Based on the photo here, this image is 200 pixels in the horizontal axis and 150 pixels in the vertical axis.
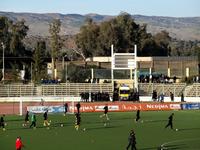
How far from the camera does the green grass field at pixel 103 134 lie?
106 ft

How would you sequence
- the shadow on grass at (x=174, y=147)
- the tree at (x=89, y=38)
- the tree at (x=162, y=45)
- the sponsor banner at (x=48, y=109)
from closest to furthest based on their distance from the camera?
the shadow on grass at (x=174, y=147)
the sponsor banner at (x=48, y=109)
the tree at (x=89, y=38)
the tree at (x=162, y=45)

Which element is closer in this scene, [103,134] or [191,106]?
[103,134]

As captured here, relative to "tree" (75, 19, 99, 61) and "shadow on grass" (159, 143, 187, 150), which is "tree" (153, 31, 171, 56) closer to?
"tree" (75, 19, 99, 61)

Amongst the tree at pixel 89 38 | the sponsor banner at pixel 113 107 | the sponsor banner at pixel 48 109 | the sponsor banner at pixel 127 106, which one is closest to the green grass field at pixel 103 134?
the sponsor banner at pixel 48 109

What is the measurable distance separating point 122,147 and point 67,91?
49415 millimetres

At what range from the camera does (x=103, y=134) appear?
38188mm

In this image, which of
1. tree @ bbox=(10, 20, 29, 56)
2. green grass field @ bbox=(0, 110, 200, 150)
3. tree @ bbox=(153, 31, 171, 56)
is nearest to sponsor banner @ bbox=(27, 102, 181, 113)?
green grass field @ bbox=(0, 110, 200, 150)

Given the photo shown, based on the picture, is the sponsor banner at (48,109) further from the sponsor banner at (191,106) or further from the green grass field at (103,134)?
the sponsor banner at (191,106)

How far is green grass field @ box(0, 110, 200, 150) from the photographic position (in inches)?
1270

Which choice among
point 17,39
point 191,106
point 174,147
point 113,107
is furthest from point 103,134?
point 17,39

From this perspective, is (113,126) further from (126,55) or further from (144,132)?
(126,55)

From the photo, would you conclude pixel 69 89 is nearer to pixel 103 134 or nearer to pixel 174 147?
pixel 103 134

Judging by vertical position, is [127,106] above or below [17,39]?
below

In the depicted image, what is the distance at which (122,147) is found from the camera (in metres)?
31.5
